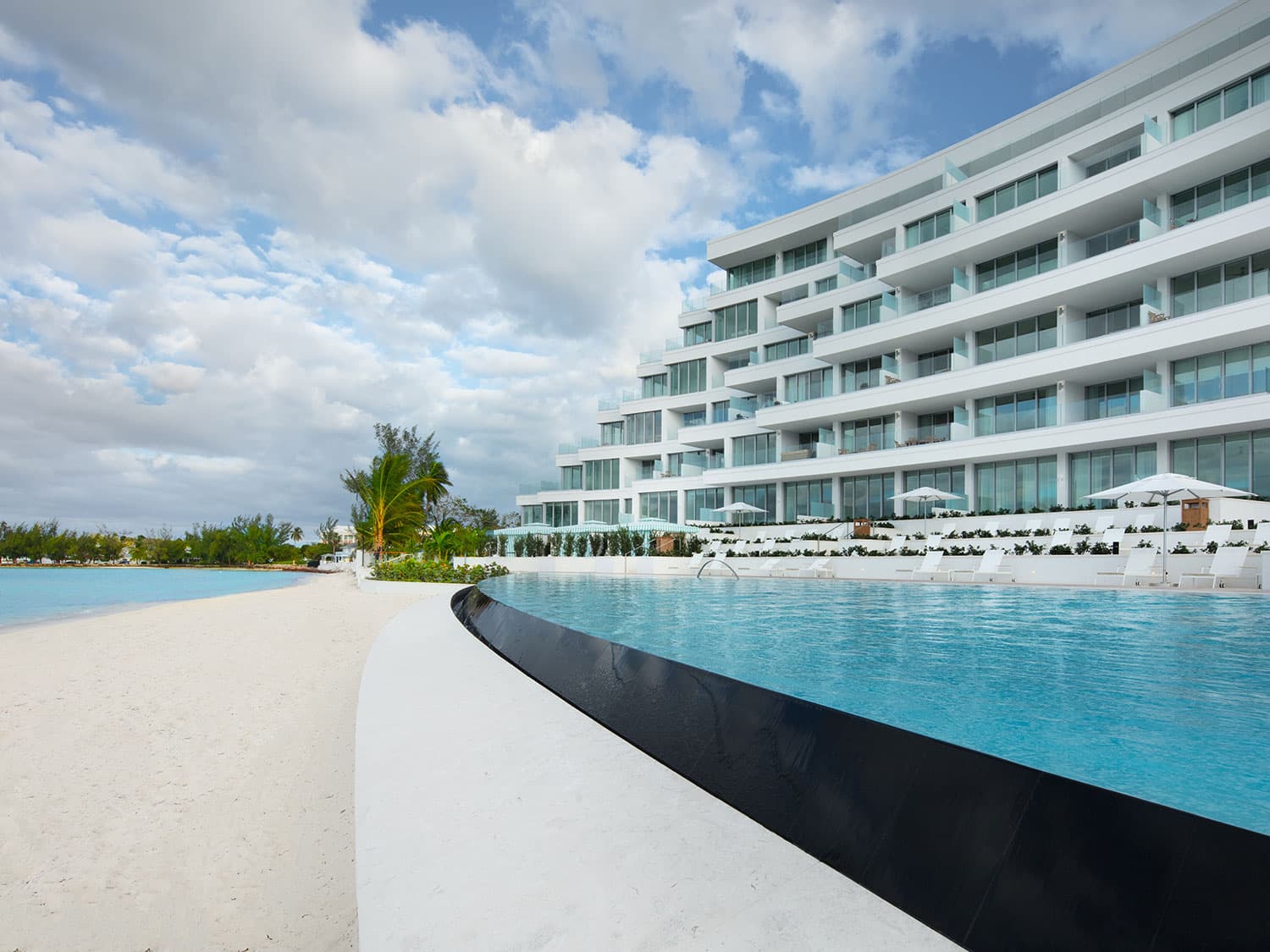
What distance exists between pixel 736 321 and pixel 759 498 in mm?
13161

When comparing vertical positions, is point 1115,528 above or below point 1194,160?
below

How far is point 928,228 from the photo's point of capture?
3475 cm

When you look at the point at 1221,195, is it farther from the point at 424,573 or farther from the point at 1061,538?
the point at 424,573

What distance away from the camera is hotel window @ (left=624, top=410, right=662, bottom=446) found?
51.2m

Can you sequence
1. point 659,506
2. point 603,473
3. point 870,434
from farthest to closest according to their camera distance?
point 603,473 < point 659,506 < point 870,434

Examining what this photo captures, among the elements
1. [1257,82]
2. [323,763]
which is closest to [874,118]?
[1257,82]

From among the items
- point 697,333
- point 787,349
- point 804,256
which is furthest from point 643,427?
point 804,256

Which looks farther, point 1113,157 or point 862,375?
point 862,375

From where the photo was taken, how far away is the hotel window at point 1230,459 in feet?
77.9

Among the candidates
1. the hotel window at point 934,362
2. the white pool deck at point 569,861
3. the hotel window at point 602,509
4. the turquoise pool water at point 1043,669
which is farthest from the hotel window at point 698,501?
the white pool deck at point 569,861

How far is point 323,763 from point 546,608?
27.8ft

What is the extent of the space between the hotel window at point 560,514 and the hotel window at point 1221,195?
133 feet

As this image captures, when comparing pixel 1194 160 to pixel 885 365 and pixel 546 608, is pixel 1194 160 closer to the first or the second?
pixel 885 365

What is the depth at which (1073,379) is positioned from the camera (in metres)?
28.5
